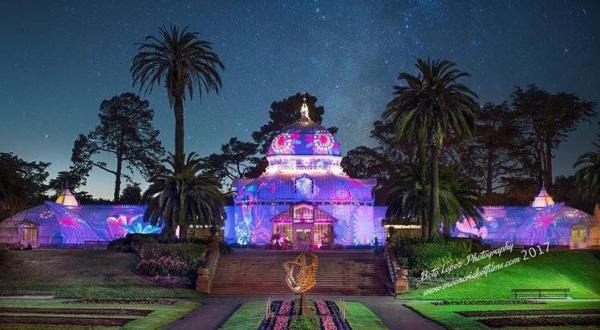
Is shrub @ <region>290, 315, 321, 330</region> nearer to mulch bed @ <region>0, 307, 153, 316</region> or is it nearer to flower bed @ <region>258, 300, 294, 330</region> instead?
flower bed @ <region>258, 300, 294, 330</region>

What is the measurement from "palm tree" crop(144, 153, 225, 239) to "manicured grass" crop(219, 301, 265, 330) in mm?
16004

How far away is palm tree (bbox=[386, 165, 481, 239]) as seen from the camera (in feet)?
198

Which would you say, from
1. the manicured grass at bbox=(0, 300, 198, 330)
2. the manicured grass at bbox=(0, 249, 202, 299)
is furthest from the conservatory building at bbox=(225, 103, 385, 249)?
the manicured grass at bbox=(0, 300, 198, 330)

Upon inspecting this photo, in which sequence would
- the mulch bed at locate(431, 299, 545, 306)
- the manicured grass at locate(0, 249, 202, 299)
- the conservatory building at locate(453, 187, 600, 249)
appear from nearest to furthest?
1. the mulch bed at locate(431, 299, 545, 306)
2. the manicured grass at locate(0, 249, 202, 299)
3. the conservatory building at locate(453, 187, 600, 249)

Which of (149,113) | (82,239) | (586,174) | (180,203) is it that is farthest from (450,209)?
(149,113)

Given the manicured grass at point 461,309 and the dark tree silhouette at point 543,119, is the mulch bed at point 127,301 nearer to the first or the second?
the manicured grass at point 461,309

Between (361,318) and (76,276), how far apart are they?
25460 mm

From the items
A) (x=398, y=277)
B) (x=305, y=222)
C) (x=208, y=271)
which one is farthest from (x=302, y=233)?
(x=398, y=277)

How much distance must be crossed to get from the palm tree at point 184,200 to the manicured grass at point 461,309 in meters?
19.8

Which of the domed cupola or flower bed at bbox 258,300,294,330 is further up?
the domed cupola

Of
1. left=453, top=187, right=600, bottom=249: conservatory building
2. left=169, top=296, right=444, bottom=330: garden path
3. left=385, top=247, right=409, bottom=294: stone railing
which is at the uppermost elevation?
left=453, top=187, right=600, bottom=249: conservatory building

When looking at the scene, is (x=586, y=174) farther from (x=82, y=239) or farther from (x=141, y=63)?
(x=82, y=239)

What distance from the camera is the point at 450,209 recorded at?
59.9 metres

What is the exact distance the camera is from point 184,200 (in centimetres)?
5716
